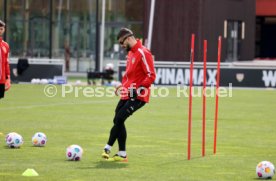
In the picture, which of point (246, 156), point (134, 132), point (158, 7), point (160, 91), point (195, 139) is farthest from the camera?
point (158, 7)

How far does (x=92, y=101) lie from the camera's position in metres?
33.0

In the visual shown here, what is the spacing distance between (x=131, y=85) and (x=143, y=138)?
465 cm

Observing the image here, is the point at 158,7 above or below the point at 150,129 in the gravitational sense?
above

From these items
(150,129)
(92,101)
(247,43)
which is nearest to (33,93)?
(92,101)

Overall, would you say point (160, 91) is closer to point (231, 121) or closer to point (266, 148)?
point (231, 121)

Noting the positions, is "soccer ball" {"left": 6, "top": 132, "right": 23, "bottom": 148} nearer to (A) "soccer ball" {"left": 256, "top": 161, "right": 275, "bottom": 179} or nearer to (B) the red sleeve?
(B) the red sleeve

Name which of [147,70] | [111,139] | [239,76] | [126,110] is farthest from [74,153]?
[239,76]

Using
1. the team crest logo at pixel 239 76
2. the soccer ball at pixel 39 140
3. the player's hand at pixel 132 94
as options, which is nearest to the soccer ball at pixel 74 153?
the player's hand at pixel 132 94

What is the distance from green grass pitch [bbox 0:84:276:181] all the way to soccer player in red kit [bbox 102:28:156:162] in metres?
0.40

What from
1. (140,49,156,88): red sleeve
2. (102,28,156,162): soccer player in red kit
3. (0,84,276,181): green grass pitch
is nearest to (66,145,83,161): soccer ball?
(0,84,276,181): green grass pitch

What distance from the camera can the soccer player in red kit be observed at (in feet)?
50.7

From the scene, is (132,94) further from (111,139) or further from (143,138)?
(143,138)

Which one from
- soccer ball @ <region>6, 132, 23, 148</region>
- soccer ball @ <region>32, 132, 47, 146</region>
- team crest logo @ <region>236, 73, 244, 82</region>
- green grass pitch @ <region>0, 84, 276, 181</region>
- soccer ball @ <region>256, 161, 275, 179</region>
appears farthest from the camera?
team crest logo @ <region>236, 73, 244, 82</region>

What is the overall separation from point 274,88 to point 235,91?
2075mm
